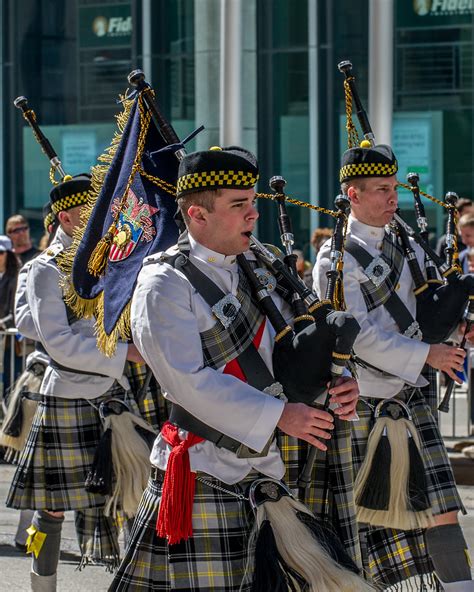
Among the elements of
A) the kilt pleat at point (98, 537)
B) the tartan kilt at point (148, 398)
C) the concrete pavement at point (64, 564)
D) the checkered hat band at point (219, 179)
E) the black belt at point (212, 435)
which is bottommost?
the concrete pavement at point (64, 564)

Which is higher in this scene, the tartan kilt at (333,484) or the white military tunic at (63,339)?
the white military tunic at (63,339)

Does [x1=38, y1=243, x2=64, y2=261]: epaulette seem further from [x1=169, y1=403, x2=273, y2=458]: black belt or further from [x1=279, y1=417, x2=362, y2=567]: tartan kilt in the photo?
[x1=169, y1=403, x2=273, y2=458]: black belt

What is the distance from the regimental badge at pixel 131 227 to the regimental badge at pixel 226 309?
66 cm

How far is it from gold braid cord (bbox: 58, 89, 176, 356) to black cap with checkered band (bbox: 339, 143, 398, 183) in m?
1.06

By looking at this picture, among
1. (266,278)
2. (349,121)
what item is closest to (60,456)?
(349,121)

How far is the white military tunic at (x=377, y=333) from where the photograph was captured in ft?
16.1

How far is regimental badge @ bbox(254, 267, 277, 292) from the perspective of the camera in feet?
12.7

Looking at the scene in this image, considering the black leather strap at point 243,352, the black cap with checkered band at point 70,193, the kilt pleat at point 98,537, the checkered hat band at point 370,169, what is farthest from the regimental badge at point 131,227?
the kilt pleat at point 98,537

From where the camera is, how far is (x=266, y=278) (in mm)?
3883

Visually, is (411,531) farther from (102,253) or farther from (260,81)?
(260,81)

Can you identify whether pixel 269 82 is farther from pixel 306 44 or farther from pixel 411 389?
pixel 411 389

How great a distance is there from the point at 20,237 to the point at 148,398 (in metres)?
5.13

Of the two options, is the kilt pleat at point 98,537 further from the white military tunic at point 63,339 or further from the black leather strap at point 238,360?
the black leather strap at point 238,360

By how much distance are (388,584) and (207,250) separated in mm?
1920
